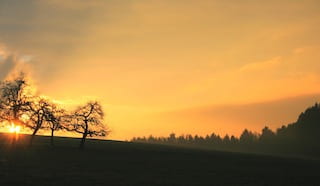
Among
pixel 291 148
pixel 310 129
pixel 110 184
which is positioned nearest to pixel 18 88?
pixel 110 184

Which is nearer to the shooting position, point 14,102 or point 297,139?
point 14,102

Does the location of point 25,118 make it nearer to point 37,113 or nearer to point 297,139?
point 37,113

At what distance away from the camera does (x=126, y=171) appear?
1906 inches

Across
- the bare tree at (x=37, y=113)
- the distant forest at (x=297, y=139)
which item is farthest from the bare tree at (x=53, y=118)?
the distant forest at (x=297, y=139)

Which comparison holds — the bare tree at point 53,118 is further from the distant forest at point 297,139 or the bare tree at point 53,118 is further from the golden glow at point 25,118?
the distant forest at point 297,139

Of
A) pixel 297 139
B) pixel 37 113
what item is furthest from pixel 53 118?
pixel 297 139

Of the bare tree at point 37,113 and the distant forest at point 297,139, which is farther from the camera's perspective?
the distant forest at point 297,139

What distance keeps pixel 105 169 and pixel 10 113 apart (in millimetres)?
34575

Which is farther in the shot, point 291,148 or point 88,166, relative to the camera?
point 291,148

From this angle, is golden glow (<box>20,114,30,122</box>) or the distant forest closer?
golden glow (<box>20,114,30,122</box>)

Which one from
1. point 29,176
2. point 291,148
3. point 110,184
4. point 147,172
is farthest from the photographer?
point 291,148

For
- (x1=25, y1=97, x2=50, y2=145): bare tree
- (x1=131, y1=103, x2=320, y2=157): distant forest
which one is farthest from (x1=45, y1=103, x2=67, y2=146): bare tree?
(x1=131, y1=103, x2=320, y2=157): distant forest

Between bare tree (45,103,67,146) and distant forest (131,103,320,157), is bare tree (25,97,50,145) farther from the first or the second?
distant forest (131,103,320,157)

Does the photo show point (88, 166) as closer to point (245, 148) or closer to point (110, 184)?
point (110, 184)
